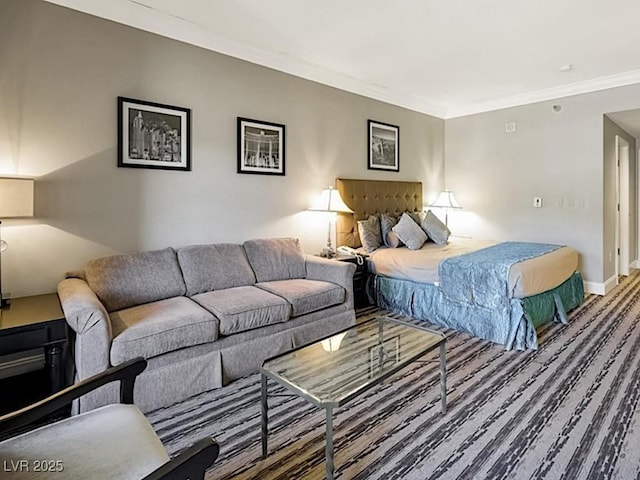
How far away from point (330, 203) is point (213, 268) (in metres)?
1.51

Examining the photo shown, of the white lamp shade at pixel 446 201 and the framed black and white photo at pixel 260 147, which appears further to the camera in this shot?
the white lamp shade at pixel 446 201

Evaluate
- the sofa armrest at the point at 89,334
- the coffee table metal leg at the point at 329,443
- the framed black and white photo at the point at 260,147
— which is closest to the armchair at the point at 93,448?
the coffee table metal leg at the point at 329,443

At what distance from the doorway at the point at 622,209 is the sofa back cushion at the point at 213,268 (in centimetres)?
503

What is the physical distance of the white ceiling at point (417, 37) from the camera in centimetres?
287

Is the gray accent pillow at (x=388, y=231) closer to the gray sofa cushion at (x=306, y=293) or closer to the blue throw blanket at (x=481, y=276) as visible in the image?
the blue throw blanket at (x=481, y=276)

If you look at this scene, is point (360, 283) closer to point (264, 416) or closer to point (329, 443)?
point (264, 416)

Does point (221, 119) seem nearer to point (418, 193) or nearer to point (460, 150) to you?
point (418, 193)

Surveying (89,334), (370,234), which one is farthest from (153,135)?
(370,234)

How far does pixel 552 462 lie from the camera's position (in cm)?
180

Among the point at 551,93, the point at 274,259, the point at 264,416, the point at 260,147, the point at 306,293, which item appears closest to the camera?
the point at 264,416

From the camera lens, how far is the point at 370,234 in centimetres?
446

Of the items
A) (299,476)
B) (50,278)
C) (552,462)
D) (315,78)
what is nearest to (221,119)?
(315,78)

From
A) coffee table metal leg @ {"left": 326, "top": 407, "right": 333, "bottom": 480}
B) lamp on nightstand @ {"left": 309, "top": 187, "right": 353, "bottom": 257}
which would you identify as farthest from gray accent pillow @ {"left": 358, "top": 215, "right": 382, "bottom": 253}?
coffee table metal leg @ {"left": 326, "top": 407, "right": 333, "bottom": 480}

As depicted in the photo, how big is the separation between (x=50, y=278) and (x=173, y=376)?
116 cm
